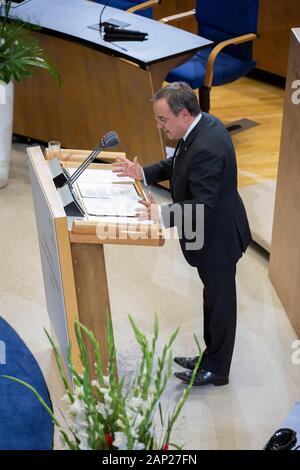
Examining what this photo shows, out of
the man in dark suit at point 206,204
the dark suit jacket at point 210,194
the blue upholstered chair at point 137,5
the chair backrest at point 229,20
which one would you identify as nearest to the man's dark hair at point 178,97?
the man in dark suit at point 206,204

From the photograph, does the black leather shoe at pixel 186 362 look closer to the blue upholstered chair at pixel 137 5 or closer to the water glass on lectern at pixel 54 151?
the water glass on lectern at pixel 54 151

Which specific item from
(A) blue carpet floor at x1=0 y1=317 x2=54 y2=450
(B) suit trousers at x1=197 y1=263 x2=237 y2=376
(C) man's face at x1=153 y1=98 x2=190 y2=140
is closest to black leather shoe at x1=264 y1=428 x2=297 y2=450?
(B) suit trousers at x1=197 y1=263 x2=237 y2=376

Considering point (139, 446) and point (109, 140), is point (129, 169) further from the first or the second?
point (139, 446)

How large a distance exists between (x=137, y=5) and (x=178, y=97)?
Result: 3.76m

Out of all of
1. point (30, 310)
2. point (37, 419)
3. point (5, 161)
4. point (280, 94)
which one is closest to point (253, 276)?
point (30, 310)

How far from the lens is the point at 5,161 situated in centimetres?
596

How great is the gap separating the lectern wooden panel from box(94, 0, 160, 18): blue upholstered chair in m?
2.71

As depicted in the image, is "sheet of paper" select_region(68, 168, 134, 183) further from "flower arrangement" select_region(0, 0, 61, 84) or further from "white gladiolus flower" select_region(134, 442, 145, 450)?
"flower arrangement" select_region(0, 0, 61, 84)

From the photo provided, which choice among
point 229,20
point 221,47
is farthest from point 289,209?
point 229,20

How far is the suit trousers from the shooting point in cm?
378

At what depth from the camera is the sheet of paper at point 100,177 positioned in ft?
12.3

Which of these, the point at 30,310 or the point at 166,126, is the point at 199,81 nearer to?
the point at 30,310

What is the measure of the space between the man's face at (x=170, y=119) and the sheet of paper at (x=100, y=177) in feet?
1.28

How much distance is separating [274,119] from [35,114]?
1902mm
